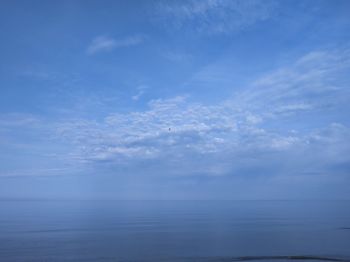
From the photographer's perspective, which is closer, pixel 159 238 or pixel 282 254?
pixel 282 254

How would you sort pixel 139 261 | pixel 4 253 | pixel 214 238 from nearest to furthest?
pixel 139 261 < pixel 4 253 < pixel 214 238

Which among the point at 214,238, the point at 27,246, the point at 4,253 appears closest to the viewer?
the point at 4,253

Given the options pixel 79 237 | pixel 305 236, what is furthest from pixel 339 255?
pixel 79 237

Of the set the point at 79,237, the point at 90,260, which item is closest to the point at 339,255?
the point at 90,260

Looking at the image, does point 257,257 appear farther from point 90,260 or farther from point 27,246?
point 27,246

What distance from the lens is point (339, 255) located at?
206 feet

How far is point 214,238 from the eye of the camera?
85750mm

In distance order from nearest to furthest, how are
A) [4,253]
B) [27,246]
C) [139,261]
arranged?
[139,261], [4,253], [27,246]

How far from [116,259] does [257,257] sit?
78.9 ft

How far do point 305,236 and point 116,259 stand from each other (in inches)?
2079

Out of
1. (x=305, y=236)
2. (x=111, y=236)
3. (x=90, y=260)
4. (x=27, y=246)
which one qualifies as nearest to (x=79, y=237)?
(x=111, y=236)

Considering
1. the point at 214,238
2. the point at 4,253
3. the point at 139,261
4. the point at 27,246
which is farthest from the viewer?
the point at 214,238

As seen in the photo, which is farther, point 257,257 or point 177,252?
point 177,252

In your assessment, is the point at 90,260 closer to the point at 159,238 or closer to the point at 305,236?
the point at 159,238
